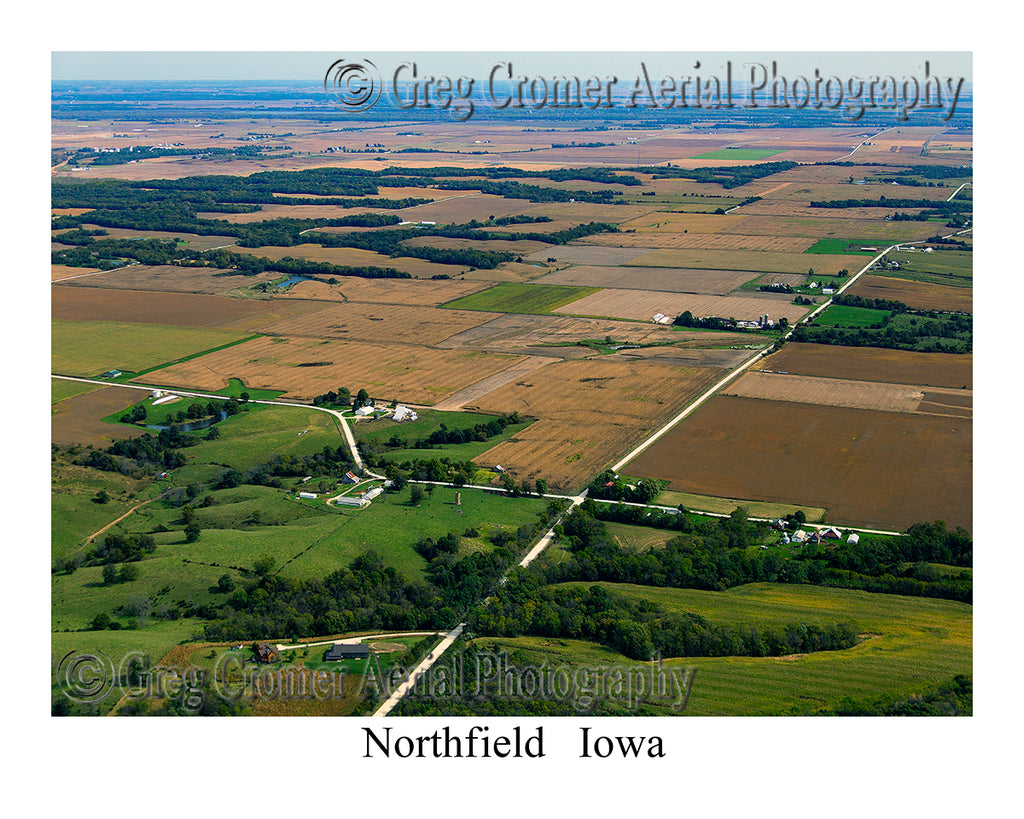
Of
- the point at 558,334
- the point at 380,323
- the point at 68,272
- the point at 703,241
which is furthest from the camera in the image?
the point at 703,241

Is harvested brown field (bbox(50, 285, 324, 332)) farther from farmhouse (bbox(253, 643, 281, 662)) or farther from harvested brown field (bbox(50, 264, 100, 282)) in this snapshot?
farmhouse (bbox(253, 643, 281, 662))

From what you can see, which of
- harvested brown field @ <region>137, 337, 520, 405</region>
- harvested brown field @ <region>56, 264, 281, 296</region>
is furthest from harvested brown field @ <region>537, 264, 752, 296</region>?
harvested brown field @ <region>56, 264, 281, 296</region>

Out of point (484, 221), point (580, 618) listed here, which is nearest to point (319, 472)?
point (580, 618)

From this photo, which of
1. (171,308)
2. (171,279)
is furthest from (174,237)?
(171,308)

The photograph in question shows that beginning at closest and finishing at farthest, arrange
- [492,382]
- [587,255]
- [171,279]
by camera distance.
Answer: [492,382] → [171,279] → [587,255]

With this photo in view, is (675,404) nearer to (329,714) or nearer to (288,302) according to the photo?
(329,714)

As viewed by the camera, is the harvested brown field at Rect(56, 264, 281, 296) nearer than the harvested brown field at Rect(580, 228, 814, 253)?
Yes

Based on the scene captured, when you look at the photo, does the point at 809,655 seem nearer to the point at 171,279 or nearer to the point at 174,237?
the point at 171,279
